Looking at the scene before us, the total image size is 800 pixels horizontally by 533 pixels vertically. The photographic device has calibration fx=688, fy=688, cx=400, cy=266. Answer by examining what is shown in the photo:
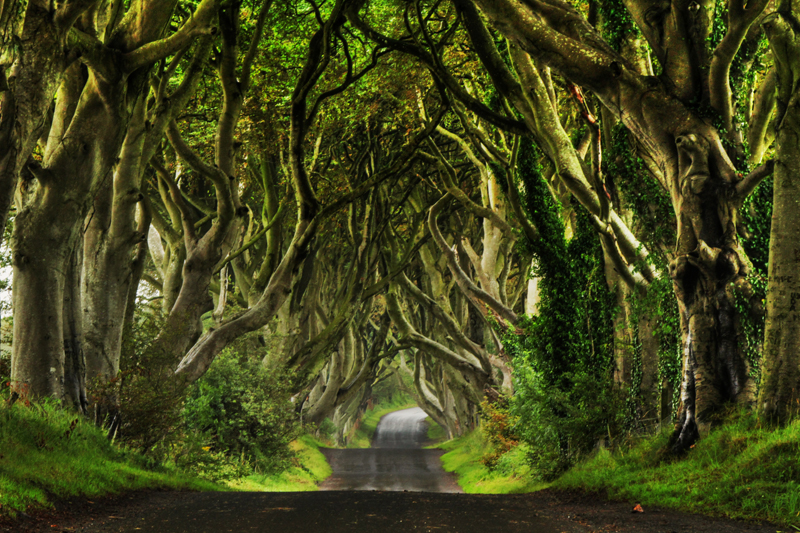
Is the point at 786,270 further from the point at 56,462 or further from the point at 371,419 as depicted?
the point at 371,419

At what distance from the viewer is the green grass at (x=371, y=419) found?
4612cm

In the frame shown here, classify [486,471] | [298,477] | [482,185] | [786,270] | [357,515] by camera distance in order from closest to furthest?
[357,515] < [786,270] < [482,185] < [486,471] < [298,477]

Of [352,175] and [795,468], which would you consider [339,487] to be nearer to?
[352,175]

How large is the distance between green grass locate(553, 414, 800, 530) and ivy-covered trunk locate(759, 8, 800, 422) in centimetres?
37

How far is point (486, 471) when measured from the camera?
61.4 ft

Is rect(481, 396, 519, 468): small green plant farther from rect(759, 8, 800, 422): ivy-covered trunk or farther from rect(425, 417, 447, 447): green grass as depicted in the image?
rect(425, 417, 447, 447): green grass

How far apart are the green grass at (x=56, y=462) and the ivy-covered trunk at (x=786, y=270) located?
7.18 m

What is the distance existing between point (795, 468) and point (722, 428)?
55.4 inches

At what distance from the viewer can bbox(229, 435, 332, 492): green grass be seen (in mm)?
15149

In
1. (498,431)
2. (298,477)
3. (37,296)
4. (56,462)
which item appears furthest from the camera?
(298,477)

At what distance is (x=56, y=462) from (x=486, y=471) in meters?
13.0

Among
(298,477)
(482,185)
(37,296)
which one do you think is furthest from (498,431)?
(37,296)

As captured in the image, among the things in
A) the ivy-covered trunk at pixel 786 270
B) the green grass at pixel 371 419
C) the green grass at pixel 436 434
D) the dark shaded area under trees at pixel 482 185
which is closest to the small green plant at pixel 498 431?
the dark shaded area under trees at pixel 482 185

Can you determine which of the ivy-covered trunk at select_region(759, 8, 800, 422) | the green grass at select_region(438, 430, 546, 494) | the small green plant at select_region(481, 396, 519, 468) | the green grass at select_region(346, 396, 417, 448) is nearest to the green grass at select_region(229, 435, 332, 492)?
the green grass at select_region(438, 430, 546, 494)
